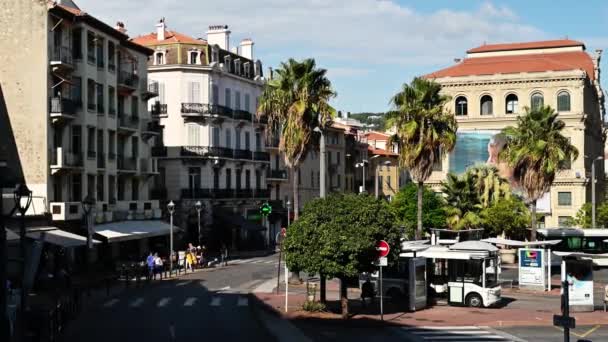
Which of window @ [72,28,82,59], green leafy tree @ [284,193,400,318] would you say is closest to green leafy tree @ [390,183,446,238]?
window @ [72,28,82,59]

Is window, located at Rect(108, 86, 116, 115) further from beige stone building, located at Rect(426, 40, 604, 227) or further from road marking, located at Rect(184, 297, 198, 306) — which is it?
beige stone building, located at Rect(426, 40, 604, 227)

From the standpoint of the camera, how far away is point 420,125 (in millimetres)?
45625

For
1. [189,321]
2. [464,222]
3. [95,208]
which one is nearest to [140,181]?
[95,208]

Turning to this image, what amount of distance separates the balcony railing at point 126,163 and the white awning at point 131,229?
372 centimetres

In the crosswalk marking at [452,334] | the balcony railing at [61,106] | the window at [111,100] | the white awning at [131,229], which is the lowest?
the crosswalk marking at [452,334]

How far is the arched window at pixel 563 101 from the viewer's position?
87688 millimetres

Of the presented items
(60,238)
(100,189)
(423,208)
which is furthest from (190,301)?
(423,208)

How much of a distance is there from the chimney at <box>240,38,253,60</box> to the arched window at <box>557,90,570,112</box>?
1202 inches

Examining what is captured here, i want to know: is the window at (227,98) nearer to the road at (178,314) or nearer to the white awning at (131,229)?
the white awning at (131,229)

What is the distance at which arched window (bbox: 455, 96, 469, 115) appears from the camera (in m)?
91.2

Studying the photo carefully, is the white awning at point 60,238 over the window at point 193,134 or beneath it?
beneath

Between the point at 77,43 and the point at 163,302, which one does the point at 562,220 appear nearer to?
the point at 77,43

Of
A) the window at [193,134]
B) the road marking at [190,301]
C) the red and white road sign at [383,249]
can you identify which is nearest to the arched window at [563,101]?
the window at [193,134]

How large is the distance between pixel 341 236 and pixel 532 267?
52.1 ft
